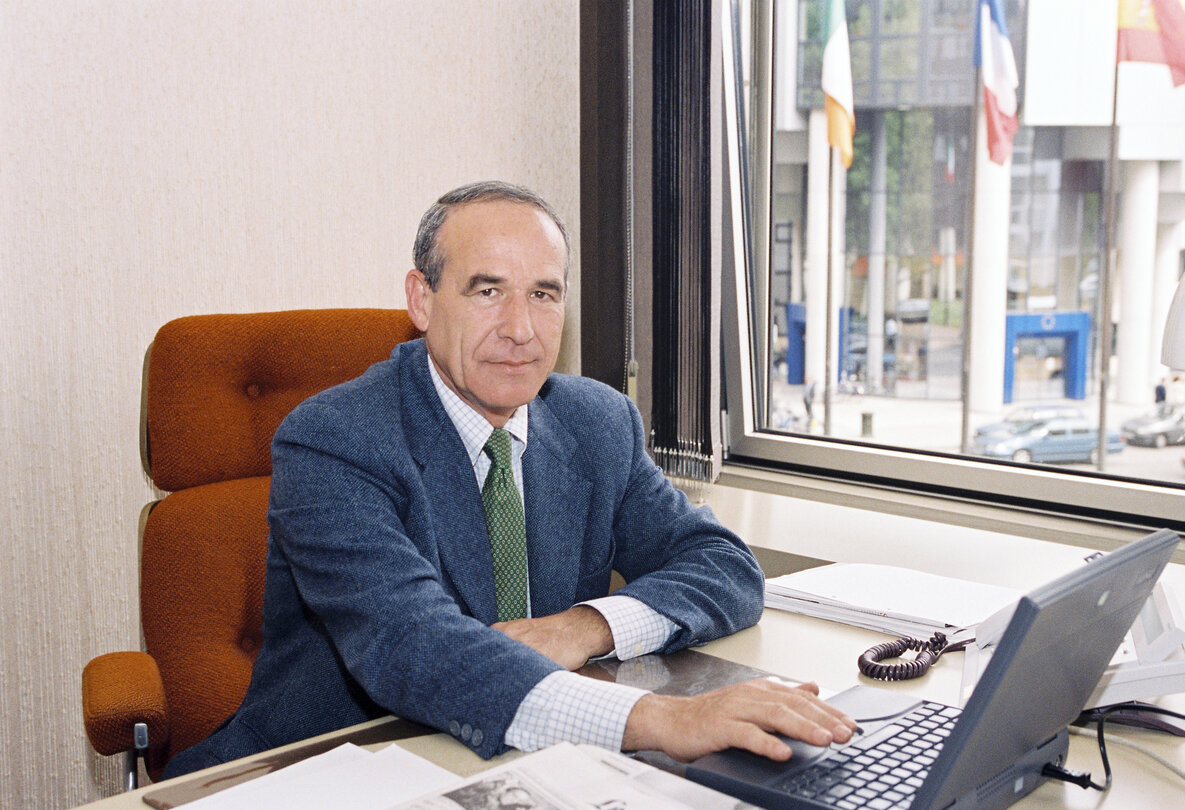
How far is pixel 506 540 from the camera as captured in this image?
1307 millimetres

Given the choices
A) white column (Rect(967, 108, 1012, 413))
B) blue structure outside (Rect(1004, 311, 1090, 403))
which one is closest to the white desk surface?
white column (Rect(967, 108, 1012, 413))

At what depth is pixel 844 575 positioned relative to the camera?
1.52m

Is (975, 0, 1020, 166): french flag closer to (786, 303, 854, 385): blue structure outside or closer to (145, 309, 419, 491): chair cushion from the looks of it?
(786, 303, 854, 385): blue structure outside

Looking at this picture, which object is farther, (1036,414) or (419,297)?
(1036,414)

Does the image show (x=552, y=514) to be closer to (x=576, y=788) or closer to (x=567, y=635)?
(x=567, y=635)

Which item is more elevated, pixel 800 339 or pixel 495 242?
pixel 495 242

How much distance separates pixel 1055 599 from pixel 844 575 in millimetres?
846

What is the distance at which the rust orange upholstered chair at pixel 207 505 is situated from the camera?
138 cm

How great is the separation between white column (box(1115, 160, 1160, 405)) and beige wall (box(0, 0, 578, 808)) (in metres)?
5.43

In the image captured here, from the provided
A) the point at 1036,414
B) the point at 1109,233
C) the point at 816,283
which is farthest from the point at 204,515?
the point at 1036,414

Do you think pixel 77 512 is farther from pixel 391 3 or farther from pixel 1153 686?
pixel 1153 686

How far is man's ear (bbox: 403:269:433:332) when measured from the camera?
1.39 m

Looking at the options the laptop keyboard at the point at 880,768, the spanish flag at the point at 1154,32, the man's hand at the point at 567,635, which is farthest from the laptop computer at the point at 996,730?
the spanish flag at the point at 1154,32

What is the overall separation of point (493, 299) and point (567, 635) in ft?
1.49
